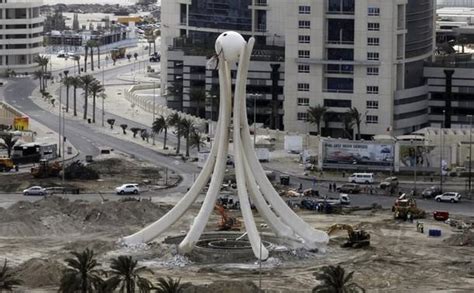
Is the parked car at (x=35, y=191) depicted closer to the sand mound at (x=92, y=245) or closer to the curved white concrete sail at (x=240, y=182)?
the sand mound at (x=92, y=245)

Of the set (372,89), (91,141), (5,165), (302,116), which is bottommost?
(5,165)

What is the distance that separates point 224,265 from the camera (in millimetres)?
67375

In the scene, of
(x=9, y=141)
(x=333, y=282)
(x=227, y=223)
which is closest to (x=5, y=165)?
(x=9, y=141)

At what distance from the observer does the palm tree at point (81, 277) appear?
5569 centimetres

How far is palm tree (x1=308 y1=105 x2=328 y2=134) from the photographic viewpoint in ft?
358

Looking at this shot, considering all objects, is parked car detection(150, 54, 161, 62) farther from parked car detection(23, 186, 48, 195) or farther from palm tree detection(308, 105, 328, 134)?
parked car detection(23, 186, 48, 195)

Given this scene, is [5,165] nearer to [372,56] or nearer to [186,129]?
[186,129]

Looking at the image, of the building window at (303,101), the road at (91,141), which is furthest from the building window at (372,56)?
the road at (91,141)

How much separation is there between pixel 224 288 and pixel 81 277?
652 centimetres

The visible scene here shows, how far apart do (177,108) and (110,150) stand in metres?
21.8

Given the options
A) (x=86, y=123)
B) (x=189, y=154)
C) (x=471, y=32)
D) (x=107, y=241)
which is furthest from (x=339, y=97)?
(x=471, y=32)

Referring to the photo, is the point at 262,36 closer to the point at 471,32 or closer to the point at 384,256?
the point at 471,32

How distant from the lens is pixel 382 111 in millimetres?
110000

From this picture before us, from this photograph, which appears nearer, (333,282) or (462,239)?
(333,282)
